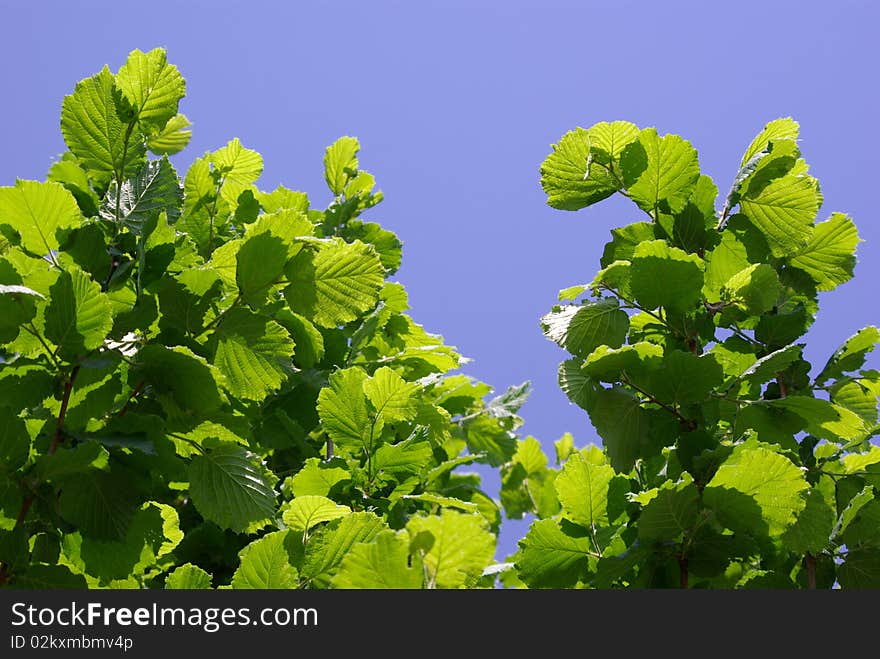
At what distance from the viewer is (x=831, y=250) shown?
227 cm

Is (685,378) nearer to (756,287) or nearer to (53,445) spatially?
(756,287)

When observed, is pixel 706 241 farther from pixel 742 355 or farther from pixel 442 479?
pixel 442 479

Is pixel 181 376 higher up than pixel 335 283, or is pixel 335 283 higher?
pixel 335 283

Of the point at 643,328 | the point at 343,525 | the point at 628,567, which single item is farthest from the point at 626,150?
the point at 343,525

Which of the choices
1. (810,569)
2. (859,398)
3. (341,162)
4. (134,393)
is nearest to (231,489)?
(134,393)

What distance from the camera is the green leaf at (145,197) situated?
71.6 inches

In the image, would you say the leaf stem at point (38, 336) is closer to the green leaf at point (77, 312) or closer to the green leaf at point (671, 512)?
the green leaf at point (77, 312)

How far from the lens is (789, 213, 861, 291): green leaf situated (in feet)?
7.43

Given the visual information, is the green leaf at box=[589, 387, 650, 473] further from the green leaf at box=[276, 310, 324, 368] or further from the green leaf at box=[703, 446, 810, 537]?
the green leaf at box=[276, 310, 324, 368]

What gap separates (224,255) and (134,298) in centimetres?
25

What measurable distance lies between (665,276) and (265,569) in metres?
1.06

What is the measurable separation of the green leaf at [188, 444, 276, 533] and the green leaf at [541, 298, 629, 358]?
73 centimetres

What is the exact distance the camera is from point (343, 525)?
5.47 ft

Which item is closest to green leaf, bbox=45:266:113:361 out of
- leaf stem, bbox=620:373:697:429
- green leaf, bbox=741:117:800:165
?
leaf stem, bbox=620:373:697:429
